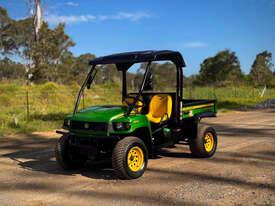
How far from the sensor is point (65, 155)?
7.44m

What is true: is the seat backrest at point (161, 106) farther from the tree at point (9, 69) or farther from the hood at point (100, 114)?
the tree at point (9, 69)

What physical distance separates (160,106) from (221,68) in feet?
180

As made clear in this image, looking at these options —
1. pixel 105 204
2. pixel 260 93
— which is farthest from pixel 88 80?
pixel 260 93

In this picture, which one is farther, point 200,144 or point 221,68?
point 221,68

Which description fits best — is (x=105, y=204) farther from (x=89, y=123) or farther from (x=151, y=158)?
(x=151, y=158)

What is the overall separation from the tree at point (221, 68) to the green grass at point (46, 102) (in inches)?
1003

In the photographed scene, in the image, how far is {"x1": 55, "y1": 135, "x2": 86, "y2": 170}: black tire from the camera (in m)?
7.42

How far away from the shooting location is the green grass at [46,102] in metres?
15.8

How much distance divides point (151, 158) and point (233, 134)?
444cm

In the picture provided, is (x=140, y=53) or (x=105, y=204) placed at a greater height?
(x=140, y=53)

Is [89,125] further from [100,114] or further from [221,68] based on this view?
[221,68]

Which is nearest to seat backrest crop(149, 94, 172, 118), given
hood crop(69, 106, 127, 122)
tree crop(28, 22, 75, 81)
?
hood crop(69, 106, 127, 122)

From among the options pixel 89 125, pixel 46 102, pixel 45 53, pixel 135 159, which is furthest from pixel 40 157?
pixel 45 53

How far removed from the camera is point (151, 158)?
333 inches
